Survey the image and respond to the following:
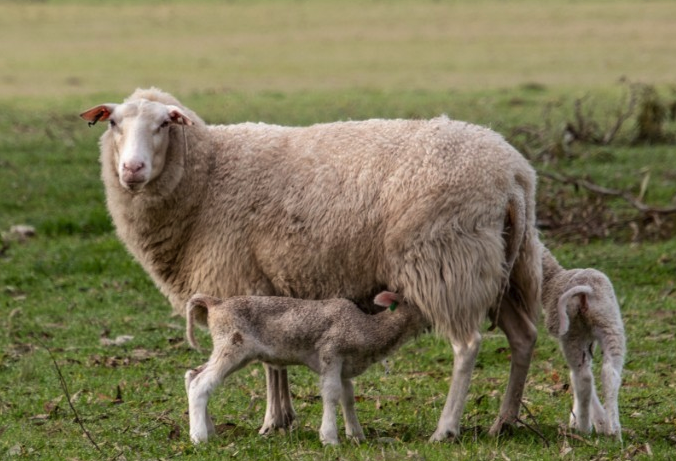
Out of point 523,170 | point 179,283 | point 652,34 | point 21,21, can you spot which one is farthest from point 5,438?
point 21,21

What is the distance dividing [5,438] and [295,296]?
171 centimetres

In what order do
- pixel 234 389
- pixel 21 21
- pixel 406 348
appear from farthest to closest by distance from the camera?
pixel 21 21 → pixel 406 348 → pixel 234 389

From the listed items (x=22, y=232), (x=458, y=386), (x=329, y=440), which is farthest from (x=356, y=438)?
(x=22, y=232)

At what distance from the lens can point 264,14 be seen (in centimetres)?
4328

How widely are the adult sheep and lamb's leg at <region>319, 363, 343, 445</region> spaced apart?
56 cm

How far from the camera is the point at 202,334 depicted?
895 centimetres

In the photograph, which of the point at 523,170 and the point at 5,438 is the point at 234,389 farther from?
the point at 523,170

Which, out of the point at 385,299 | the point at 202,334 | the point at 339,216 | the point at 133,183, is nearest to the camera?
the point at 385,299

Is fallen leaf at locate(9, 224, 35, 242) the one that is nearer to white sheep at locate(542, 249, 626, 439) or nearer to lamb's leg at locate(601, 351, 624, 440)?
white sheep at locate(542, 249, 626, 439)

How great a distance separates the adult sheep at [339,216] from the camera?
20.3 ft

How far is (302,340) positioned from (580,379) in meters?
1.53

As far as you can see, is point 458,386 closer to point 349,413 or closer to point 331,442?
point 349,413

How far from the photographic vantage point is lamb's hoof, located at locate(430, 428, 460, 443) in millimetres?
6164

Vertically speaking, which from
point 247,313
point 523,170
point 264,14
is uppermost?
point 523,170
